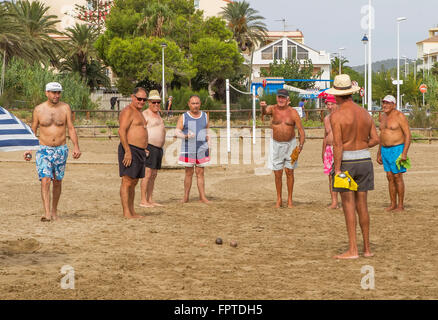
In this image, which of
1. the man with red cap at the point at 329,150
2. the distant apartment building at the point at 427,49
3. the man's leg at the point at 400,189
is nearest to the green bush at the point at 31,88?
the man with red cap at the point at 329,150

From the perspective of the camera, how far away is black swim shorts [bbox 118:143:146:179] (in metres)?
9.71

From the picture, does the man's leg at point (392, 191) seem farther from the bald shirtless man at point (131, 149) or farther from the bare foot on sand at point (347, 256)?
the bare foot on sand at point (347, 256)

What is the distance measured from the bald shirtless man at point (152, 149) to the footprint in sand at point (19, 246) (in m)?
3.37

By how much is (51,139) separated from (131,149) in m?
1.06

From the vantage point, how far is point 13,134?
19.9 ft

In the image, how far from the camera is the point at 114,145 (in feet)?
87.9

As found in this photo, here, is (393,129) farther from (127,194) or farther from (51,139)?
(51,139)

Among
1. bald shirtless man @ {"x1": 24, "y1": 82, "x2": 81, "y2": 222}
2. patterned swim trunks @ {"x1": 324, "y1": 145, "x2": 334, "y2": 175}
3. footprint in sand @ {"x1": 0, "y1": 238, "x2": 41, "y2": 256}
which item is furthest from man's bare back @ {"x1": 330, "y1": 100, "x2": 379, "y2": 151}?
patterned swim trunks @ {"x1": 324, "y1": 145, "x2": 334, "y2": 175}

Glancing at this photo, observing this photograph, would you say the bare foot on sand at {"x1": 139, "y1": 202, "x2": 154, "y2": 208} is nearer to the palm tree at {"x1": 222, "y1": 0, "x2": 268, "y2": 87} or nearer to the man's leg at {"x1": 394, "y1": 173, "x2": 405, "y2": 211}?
the man's leg at {"x1": 394, "y1": 173, "x2": 405, "y2": 211}

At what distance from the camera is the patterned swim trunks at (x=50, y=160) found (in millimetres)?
9305

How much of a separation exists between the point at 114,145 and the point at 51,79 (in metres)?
18.4

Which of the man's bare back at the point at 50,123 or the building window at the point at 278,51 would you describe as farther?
the building window at the point at 278,51
